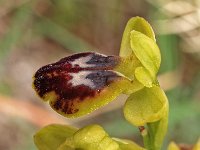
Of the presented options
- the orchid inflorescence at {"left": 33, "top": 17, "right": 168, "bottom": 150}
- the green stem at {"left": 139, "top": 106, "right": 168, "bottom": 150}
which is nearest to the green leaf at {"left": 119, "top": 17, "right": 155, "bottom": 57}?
the orchid inflorescence at {"left": 33, "top": 17, "right": 168, "bottom": 150}

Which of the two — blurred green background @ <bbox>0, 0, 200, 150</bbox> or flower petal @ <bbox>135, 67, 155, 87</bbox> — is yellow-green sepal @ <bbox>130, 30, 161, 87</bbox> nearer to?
flower petal @ <bbox>135, 67, 155, 87</bbox>

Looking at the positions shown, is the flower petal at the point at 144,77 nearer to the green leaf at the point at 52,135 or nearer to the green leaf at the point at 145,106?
the green leaf at the point at 145,106

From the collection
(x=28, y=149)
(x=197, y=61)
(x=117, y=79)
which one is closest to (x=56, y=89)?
(x=117, y=79)

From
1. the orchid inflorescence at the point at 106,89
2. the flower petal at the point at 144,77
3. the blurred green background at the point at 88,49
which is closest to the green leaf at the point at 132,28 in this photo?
the orchid inflorescence at the point at 106,89

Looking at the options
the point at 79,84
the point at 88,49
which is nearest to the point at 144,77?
the point at 79,84

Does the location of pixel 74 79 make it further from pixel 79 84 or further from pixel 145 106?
pixel 145 106
